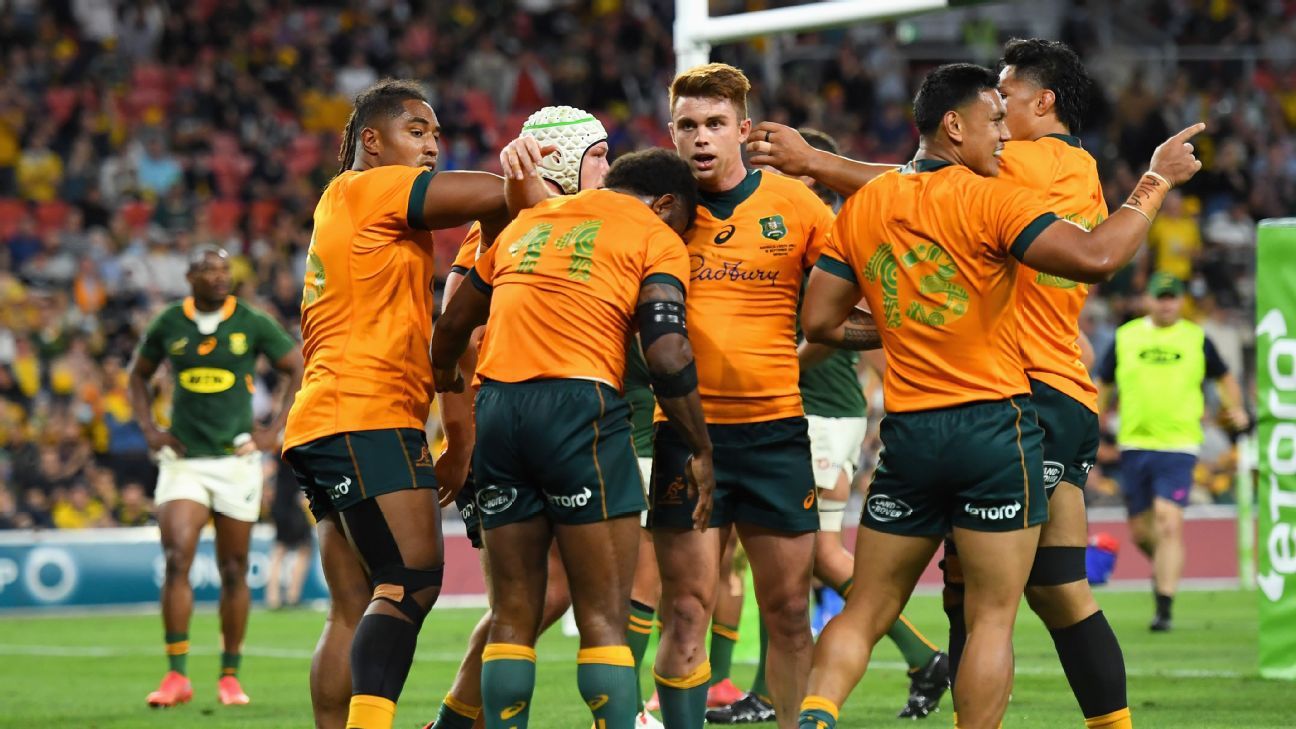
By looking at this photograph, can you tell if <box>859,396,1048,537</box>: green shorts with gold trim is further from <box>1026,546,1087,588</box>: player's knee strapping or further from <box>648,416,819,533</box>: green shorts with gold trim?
<box>648,416,819,533</box>: green shorts with gold trim

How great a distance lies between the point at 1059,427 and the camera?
632 cm

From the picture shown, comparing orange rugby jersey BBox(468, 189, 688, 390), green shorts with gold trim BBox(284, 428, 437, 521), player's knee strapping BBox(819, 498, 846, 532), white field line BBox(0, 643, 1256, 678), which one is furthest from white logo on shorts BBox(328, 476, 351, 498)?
white field line BBox(0, 643, 1256, 678)

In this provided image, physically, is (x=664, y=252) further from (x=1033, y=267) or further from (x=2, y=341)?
(x=2, y=341)

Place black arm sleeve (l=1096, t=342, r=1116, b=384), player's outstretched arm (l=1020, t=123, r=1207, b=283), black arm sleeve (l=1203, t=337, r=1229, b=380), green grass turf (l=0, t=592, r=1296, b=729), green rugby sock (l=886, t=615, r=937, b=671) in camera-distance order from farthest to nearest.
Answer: black arm sleeve (l=1096, t=342, r=1116, b=384), black arm sleeve (l=1203, t=337, r=1229, b=380), green grass turf (l=0, t=592, r=1296, b=729), green rugby sock (l=886, t=615, r=937, b=671), player's outstretched arm (l=1020, t=123, r=1207, b=283)

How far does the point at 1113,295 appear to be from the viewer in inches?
923

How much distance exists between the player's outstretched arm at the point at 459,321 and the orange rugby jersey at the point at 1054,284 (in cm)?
187

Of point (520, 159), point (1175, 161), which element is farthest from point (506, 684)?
point (1175, 161)

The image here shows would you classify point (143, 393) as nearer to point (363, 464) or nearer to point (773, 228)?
point (363, 464)

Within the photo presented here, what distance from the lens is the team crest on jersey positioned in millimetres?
6715

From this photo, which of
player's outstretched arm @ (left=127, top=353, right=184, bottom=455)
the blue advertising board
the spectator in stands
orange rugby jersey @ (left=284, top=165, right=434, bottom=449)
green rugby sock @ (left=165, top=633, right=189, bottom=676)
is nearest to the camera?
orange rugby jersey @ (left=284, top=165, right=434, bottom=449)

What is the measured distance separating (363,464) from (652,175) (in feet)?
4.66

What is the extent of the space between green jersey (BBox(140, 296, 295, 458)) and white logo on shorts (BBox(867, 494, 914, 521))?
6231 millimetres

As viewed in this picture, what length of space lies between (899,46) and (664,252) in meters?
22.8

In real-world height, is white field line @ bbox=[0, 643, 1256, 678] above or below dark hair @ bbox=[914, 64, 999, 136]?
below
